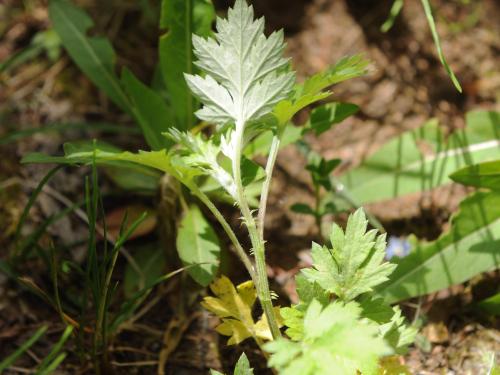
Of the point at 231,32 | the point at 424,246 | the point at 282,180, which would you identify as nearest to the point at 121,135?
the point at 282,180

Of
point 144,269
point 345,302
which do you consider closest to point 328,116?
point 345,302

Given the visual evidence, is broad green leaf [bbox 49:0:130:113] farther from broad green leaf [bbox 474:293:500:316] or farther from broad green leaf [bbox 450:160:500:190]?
broad green leaf [bbox 474:293:500:316]

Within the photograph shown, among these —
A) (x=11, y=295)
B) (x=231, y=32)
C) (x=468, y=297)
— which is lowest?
(x=468, y=297)

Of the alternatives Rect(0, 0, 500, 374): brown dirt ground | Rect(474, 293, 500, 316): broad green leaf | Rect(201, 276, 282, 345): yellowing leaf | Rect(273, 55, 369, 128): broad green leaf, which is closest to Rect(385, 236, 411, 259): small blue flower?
Rect(0, 0, 500, 374): brown dirt ground

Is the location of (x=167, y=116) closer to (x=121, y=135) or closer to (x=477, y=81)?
(x=121, y=135)

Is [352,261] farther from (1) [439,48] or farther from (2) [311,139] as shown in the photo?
(2) [311,139]
